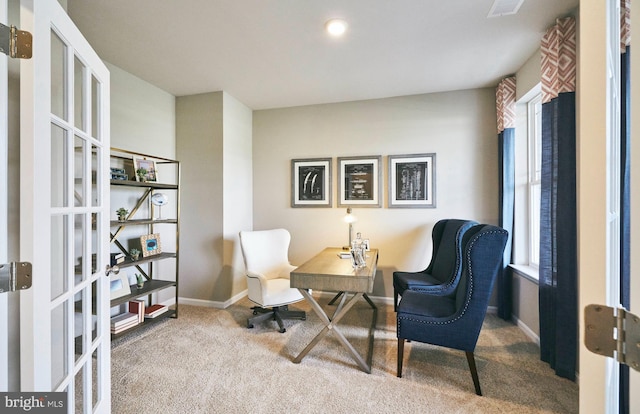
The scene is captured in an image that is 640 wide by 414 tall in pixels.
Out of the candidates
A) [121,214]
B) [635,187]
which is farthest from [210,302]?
[635,187]

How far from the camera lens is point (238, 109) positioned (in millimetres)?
→ 3703

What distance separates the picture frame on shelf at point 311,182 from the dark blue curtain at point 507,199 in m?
1.97

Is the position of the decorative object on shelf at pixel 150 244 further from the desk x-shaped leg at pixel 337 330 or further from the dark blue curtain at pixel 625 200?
the dark blue curtain at pixel 625 200

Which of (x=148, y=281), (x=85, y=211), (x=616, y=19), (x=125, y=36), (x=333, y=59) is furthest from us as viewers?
(x=148, y=281)

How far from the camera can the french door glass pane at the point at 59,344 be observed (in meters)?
1.10

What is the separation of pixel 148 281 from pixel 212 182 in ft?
4.24

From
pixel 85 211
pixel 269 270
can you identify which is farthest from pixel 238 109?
pixel 85 211

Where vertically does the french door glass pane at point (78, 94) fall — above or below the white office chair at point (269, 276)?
above

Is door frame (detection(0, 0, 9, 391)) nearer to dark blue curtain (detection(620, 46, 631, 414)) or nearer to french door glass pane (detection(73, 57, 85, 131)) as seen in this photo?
french door glass pane (detection(73, 57, 85, 131))

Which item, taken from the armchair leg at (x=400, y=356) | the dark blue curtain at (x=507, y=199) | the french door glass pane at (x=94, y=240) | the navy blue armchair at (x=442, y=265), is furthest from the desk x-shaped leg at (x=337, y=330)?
the dark blue curtain at (x=507, y=199)

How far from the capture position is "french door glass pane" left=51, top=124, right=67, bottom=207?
112 cm

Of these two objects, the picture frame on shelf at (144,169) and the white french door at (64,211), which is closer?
the white french door at (64,211)

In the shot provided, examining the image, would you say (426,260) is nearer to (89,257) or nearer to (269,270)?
(269,270)

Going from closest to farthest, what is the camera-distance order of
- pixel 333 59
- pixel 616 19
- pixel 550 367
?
pixel 616 19, pixel 550 367, pixel 333 59
